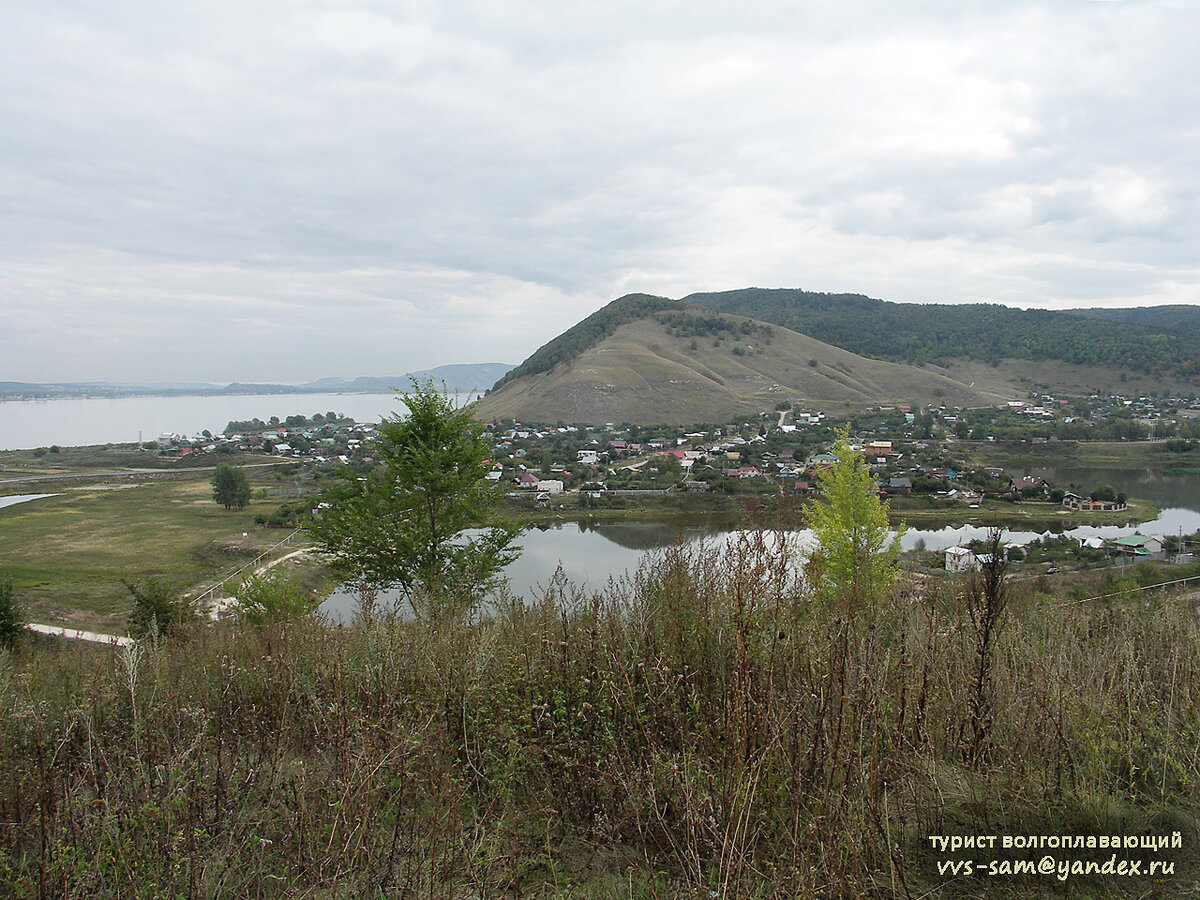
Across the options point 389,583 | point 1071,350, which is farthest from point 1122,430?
point 389,583

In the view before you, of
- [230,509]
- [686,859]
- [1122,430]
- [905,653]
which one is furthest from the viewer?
[1122,430]

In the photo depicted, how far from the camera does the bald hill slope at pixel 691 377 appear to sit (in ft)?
287

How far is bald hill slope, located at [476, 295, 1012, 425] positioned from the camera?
287 feet

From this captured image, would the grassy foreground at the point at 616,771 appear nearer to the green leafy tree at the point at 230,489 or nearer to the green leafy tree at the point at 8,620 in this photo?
the green leafy tree at the point at 8,620

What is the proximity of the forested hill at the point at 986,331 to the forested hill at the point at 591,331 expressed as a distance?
46.5 feet

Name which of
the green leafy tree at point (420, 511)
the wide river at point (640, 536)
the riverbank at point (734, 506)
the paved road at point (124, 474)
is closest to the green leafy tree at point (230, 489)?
the wide river at point (640, 536)

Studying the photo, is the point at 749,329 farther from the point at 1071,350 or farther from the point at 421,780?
the point at 421,780

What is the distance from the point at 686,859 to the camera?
85.7 inches

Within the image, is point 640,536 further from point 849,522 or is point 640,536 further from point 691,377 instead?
point 691,377

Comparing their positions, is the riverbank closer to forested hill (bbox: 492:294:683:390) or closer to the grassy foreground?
the grassy foreground

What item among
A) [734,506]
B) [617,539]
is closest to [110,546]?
[617,539]

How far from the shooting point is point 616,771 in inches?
108

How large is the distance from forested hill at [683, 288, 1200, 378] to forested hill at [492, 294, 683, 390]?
558 inches

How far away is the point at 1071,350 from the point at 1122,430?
190 feet
